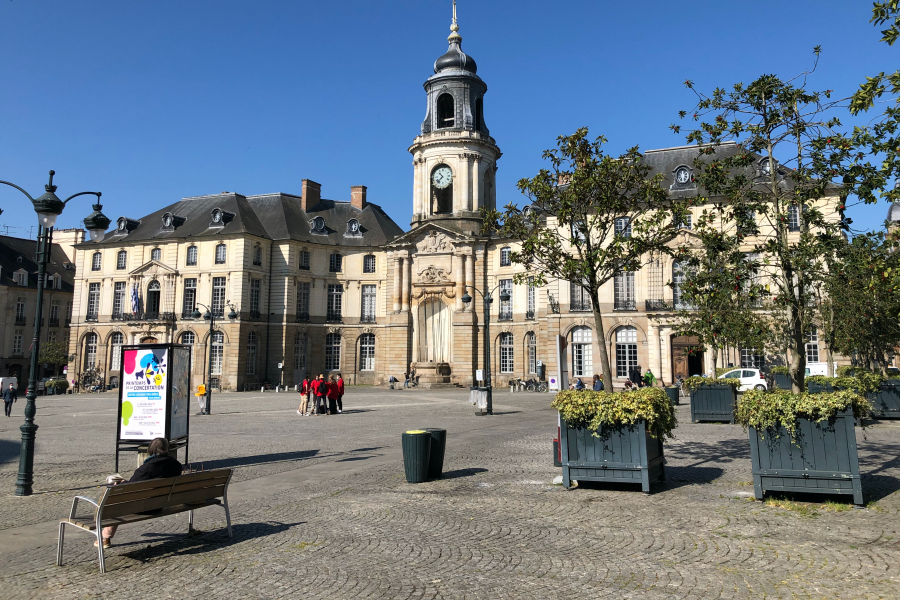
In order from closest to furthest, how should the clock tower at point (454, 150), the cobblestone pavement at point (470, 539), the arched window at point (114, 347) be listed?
the cobblestone pavement at point (470, 539) < the clock tower at point (454, 150) < the arched window at point (114, 347)

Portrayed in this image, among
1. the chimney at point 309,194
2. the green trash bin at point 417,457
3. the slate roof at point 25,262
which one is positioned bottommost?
the green trash bin at point 417,457

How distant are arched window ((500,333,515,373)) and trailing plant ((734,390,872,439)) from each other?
128 ft

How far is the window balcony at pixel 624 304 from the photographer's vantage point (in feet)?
133

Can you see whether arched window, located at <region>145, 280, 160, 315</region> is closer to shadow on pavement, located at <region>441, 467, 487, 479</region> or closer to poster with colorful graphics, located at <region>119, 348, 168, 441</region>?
poster with colorful graphics, located at <region>119, 348, 168, 441</region>

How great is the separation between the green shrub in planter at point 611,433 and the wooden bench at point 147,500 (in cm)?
486

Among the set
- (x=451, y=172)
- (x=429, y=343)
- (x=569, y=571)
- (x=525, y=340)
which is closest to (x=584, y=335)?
(x=525, y=340)

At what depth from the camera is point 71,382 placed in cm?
5269

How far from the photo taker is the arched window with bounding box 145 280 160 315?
169 ft

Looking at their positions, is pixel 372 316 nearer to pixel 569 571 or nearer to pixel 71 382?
pixel 71 382

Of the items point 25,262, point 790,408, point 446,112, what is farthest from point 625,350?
point 25,262

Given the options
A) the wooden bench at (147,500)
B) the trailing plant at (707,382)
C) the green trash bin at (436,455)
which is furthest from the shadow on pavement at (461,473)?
the trailing plant at (707,382)

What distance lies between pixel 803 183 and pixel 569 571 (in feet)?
22.5

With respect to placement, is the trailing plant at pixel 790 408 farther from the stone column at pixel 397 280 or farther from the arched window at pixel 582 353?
the stone column at pixel 397 280

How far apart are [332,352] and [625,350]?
23.3 m
